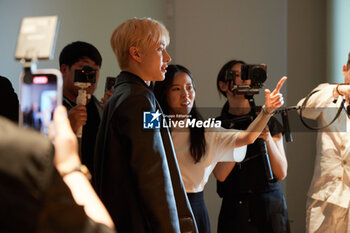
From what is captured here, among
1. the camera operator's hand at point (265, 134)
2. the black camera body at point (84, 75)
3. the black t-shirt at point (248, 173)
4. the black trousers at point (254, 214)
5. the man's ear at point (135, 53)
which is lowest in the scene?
the black trousers at point (254, 214)

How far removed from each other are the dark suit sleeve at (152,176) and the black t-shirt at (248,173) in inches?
28.4

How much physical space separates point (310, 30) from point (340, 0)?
19cm

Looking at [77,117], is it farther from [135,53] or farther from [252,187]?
[252,187]

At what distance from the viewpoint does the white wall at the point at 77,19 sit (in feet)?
6.27

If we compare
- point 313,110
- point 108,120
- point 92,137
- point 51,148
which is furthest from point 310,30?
point 51,148

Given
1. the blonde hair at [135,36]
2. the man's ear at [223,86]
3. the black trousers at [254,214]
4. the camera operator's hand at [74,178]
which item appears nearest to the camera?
the camera operator's hand at [74,178]

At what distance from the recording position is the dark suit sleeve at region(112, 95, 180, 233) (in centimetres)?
117

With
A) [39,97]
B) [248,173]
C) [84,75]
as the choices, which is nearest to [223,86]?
[248,173]

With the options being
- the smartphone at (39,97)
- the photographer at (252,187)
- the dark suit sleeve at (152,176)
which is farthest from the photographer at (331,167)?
the smartphone at (39,97)

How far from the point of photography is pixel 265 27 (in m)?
2.41

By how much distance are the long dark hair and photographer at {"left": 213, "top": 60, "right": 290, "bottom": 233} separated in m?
0.16

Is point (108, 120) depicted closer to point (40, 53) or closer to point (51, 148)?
point (40, 53)

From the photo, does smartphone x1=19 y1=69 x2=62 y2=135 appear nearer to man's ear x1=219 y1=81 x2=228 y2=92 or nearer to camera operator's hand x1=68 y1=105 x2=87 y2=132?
camera operator's hand x1=68 y1=105 x2=87 y2=132

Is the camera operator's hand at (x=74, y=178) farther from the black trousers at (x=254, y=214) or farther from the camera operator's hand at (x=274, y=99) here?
the black trousers at (x=254, y=214)
